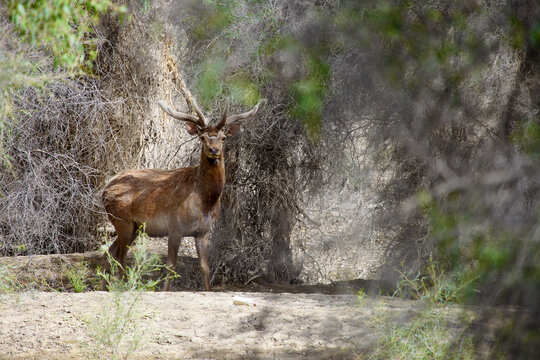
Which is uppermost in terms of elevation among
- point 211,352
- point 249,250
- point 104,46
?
point 104,46

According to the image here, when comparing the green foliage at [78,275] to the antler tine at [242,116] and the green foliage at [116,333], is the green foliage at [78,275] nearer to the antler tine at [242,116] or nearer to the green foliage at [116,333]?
the green foliage at [116,333]

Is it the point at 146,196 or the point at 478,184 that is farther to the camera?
the point at 146,196

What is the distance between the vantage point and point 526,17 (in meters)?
6.25

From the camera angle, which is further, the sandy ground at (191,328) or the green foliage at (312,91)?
the green foliage at (312,91)

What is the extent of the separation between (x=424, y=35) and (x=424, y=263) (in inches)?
106

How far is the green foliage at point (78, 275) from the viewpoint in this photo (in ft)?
31.8

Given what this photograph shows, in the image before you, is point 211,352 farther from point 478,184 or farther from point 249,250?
point 249,250

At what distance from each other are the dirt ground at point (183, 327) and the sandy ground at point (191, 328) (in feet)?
0.03

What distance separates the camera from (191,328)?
770cm

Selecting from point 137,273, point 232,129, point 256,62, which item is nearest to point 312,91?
point 256,62

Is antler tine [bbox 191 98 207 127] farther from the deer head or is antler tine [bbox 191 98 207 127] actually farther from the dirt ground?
the dirt ground

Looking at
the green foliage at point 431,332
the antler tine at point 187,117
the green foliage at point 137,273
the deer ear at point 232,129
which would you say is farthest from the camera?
the deer ear at point 232,129

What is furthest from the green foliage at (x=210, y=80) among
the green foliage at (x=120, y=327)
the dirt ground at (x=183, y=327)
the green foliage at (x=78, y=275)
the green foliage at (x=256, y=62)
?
the green foliage at (x=120, y=327)

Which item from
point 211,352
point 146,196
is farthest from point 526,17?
point 146,196
